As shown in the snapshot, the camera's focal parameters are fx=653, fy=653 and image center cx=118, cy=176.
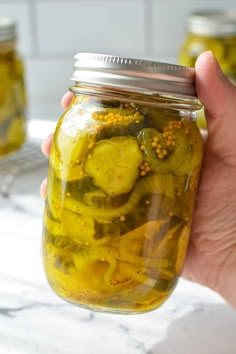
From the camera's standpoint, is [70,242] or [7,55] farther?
[7,55]

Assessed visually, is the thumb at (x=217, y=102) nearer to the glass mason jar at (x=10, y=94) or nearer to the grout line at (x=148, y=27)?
the glass mason jar at (x=10, y=94)

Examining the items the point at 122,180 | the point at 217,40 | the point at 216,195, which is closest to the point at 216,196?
the point at 216,195

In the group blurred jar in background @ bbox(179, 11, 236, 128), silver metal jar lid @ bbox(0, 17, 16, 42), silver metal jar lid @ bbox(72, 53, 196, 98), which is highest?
silver metal jar lid @ bbox(72, 53, 196, 98)

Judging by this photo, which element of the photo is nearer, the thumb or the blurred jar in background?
the thumb

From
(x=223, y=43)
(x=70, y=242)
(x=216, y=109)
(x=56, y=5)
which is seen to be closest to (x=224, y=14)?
(x=223, y=43)

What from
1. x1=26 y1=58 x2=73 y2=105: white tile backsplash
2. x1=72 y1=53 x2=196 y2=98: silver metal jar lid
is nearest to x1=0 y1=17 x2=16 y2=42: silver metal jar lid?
x1=26 y1=58 x2=73 y2=105: white tile backsplash

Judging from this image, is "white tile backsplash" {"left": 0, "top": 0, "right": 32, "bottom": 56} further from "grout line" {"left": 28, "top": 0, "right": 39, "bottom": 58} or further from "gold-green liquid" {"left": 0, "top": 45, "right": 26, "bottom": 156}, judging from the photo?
"gold-green liquid" {"left": 0, "top": 45, "right": 26, "bottom": 156}

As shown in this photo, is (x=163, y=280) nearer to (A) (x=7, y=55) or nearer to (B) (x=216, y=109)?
(B) (x=216, y=109)
